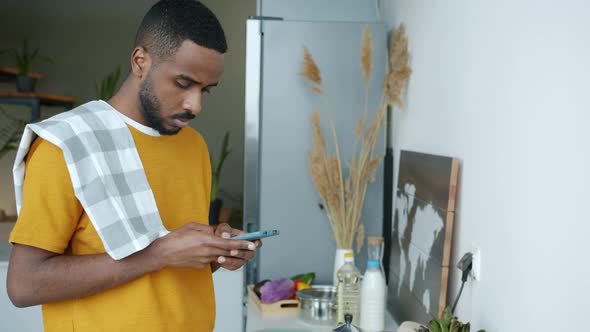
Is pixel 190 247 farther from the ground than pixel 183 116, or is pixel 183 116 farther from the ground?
pixel 183 116

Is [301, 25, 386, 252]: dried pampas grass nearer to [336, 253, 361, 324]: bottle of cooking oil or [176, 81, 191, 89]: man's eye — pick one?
[336, 253, 361, 324]: bottle of cooking oil

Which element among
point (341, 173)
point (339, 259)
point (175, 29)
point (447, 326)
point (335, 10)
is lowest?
point (339, 259)

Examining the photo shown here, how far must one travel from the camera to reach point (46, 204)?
1.08 meters

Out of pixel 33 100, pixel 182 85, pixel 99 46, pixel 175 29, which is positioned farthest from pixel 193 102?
pixel 99 46

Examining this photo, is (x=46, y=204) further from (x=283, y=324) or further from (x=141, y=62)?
(x=283, y=324)

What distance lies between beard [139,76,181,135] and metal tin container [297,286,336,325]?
3.37ft

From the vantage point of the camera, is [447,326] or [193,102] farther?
[447,326]

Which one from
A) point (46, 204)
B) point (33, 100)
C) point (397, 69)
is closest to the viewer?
point (46, 204)

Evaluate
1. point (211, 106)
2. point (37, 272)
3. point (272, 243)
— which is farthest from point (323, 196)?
point (211, 106)

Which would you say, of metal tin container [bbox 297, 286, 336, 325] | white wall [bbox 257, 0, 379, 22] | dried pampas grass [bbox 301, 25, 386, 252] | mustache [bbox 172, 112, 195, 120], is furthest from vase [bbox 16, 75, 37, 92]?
mustache [bbox 172, 112, 195, 120]

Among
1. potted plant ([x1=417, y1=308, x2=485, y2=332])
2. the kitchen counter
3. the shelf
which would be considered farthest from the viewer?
the shelf

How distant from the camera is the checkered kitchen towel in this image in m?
1.12

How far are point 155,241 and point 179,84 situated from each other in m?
0.29

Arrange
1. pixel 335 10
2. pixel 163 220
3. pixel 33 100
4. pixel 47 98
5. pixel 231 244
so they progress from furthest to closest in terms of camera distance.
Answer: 1. pixel 47 98
2. pixel 33 100
3. pixel 335 10
4. pixel 163 220
5. pixel 231 244
